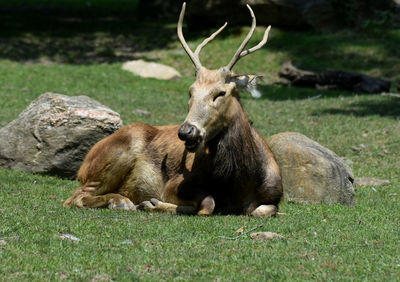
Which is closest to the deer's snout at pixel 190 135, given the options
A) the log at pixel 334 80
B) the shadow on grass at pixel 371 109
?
the shadow on grass at pixel 371 109

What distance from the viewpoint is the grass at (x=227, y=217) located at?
5.39m

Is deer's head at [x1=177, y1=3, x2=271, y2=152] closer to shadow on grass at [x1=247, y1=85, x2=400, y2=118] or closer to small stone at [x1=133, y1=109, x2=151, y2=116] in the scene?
small stone at [x1=133, y1=109, x2=151, y2=116]

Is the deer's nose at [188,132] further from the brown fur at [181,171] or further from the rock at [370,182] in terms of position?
the rock at [370,182]

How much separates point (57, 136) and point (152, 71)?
32.3 feet

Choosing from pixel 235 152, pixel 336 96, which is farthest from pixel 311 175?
pixel 336 96

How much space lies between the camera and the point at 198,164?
7.48m

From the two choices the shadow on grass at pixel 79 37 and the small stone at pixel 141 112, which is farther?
the shadow on grass at pixel 79 37

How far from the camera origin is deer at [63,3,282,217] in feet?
23.6

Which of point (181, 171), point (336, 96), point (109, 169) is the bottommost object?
point (336, 96)

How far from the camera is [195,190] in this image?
→ 296 inches

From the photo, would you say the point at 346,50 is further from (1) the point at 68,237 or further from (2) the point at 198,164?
(1) the point at 68,237

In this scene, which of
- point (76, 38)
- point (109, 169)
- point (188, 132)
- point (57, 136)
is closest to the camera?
point (188, 132)

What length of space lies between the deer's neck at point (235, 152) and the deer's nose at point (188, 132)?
597 millimetres

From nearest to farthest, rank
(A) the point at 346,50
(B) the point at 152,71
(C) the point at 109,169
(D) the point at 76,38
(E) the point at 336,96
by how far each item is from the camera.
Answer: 1. (C) the point at 109,169
2. (E) the point at 336,96
3. (B) the point at 152,71
4. (A) the point at 346,50
5. (D) the point at 76,38
